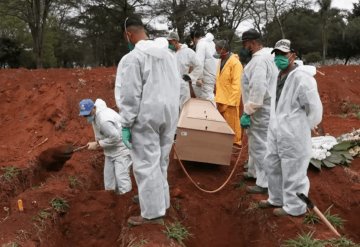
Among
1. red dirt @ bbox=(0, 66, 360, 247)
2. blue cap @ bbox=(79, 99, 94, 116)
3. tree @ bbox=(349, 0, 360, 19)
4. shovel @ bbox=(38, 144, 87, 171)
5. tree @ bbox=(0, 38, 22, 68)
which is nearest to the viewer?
red dirt @ bbox=(0, 66, 360, 247)

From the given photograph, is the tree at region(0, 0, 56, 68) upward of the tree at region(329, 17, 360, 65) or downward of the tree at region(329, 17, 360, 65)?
upward

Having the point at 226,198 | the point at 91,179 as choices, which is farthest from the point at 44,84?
the point at 226,198

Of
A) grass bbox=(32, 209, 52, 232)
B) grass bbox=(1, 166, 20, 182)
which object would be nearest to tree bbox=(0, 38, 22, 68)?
grass bbox=(1, 166, 20, 182)

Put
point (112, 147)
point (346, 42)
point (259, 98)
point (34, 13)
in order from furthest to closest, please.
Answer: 1. point (346, 42)
2. point (34, 13)
3. point (112, 147)
4. point (259, 98)

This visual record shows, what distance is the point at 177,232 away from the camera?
14.6ft

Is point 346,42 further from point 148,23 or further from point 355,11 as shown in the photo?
point 148,23

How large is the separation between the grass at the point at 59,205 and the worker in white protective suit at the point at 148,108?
1.66 meters

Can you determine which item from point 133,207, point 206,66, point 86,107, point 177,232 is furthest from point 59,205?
point 206,66

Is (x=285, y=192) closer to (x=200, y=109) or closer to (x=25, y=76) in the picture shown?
(x=200, y=109)

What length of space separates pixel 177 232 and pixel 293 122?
63.3 inches

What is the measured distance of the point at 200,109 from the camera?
595cm

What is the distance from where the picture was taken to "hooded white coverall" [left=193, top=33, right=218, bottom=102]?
7.45 meters

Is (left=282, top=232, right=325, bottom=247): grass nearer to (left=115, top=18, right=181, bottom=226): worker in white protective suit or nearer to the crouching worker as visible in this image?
(left=115, top=18, right=181, bottom=226): worker in white protective suit

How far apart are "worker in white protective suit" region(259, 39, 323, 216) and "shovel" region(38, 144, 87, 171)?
2.60 meters
